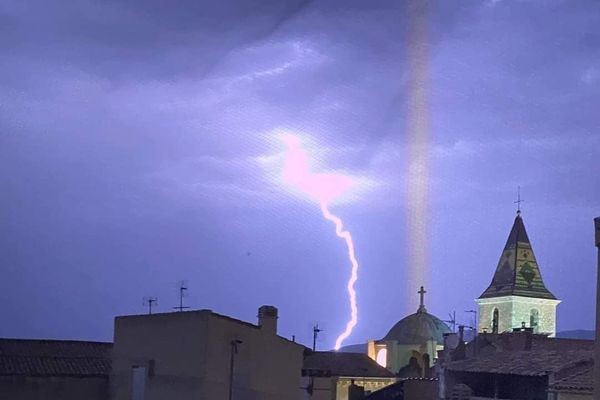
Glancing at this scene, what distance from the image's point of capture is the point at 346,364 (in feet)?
193

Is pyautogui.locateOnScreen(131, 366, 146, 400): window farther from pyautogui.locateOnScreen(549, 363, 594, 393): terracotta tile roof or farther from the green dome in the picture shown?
the green dome

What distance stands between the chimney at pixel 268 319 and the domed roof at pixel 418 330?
38335 millimetres

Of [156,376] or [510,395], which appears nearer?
[156,376]

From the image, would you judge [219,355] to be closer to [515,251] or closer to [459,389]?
[459,389]

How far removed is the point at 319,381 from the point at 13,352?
12.0 m

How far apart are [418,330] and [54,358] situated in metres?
37.5

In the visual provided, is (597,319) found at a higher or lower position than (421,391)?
higher

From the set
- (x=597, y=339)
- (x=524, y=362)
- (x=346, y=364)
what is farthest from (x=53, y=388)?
(x=346, y=364)

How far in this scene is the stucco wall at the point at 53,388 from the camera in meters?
31.0

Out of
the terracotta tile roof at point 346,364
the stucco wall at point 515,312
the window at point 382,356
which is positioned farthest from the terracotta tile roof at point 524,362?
the stucco wall at point 515,312

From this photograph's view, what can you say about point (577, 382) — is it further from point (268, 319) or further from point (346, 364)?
point (346, 364)

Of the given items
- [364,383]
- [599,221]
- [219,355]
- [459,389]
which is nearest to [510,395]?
[459,389]

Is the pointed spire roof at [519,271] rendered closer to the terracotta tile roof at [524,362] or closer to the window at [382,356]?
the window at [382,356]

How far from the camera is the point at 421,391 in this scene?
41000mm
